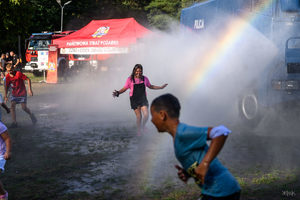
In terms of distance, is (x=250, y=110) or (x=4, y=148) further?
(x=250, y=110)

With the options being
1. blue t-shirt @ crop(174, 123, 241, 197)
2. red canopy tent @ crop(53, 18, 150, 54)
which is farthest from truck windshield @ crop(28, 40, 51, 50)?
blue t-shirt @ crop(174, 123, 241, 197)

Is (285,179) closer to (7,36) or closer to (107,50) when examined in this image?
(107,50)

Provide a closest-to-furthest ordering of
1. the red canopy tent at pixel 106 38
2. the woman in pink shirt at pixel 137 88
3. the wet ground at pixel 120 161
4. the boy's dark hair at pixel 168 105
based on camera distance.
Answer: the boy's dark hair at pixel 168 105 → the wet ground at pixel 120 161 → the woman in pink shirt at pixel 137 88 → the red canopy tent at pixel 106 38

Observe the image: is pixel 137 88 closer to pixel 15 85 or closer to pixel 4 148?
pixel 15 85

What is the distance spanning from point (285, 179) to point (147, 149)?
2.96 m

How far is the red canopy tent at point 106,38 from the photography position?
20306 millimetres

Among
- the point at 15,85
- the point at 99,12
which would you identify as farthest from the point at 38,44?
the point at 99,12

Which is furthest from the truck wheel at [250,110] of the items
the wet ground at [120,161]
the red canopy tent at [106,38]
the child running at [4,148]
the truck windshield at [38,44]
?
the truck windshield at [38,44]

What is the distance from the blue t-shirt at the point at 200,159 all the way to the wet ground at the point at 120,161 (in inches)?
89.0

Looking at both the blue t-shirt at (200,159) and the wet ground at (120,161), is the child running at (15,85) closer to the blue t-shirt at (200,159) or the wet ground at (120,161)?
the wet ground at (120,161)

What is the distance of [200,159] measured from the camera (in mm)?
3016

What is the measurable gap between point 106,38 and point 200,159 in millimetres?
18140

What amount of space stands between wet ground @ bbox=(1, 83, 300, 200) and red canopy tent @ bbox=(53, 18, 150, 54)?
844 centimetres

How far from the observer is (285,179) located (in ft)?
19.6
